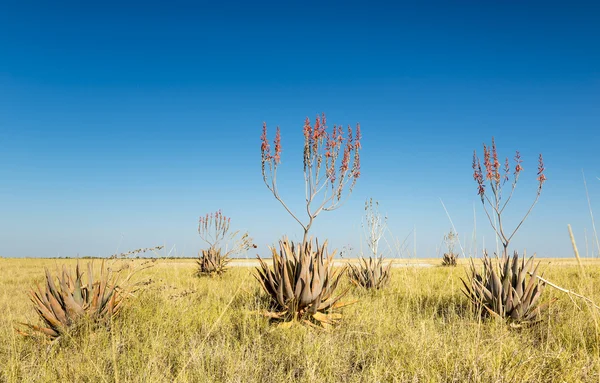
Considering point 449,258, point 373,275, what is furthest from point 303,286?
point 449,258

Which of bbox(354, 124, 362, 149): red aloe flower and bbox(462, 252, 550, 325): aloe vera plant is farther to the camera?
bbox(354, 124, 362, 149): red aloe flower

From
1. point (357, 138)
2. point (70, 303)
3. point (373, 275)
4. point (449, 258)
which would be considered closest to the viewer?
point (70, 303)

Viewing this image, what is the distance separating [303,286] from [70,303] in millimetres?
2995

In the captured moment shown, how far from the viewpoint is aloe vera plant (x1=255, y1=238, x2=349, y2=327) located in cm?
510

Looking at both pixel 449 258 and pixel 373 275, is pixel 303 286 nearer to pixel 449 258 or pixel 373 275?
pixel 373 275

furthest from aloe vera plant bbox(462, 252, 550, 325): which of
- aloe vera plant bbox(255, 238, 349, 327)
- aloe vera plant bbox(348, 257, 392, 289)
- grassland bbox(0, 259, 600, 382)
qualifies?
aloe vera plant bbox(348, 257, 392, 289)

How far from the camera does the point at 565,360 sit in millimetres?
3629

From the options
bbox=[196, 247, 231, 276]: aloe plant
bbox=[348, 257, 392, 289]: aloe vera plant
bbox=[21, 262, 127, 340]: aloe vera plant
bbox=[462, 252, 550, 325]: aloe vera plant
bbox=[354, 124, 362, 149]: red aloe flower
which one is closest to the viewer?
bbox=[21, 262, 127, 340]: aloe vera plant

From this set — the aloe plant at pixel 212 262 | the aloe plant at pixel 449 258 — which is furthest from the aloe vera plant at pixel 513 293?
the aloe plant at pixel 449 258

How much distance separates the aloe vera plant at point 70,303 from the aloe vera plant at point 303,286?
209cm

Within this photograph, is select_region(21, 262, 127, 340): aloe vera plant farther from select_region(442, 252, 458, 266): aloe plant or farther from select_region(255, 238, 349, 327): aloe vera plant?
select_region(442, 252, 458, 266): aloe plant

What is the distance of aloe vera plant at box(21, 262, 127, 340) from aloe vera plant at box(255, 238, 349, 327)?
209 centimetres

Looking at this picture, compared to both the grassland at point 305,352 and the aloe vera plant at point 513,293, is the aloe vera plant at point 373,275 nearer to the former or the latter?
the grassland at point 305,352

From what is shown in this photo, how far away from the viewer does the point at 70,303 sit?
4.61 meters
